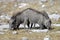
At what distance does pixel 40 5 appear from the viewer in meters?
28.5

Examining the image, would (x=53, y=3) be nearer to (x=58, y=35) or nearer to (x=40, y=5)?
(x=40, y=5)

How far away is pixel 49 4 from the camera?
28.9 meters

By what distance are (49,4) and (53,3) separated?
1.15 feet

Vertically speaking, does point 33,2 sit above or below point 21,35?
above

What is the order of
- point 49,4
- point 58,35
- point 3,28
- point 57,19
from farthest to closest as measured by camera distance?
point 49,4, point 57,19, point 3,28, point 58,35

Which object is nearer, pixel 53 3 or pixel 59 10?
pixel 59 10

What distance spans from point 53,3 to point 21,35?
12.2 m

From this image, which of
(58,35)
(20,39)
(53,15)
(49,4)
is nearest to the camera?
(20,39)

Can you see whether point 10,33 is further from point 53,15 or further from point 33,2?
point 33,2

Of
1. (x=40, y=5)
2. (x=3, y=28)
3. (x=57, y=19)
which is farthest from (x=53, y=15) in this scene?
(x=3, y=28)

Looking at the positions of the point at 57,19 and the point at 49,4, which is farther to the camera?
the point at 49,4

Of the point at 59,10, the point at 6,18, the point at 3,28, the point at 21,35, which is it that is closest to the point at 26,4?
the point at 59,10

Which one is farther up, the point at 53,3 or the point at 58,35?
the point at 53,3

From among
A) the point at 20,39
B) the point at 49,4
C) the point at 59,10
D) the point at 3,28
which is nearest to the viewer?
the point at 20,39
